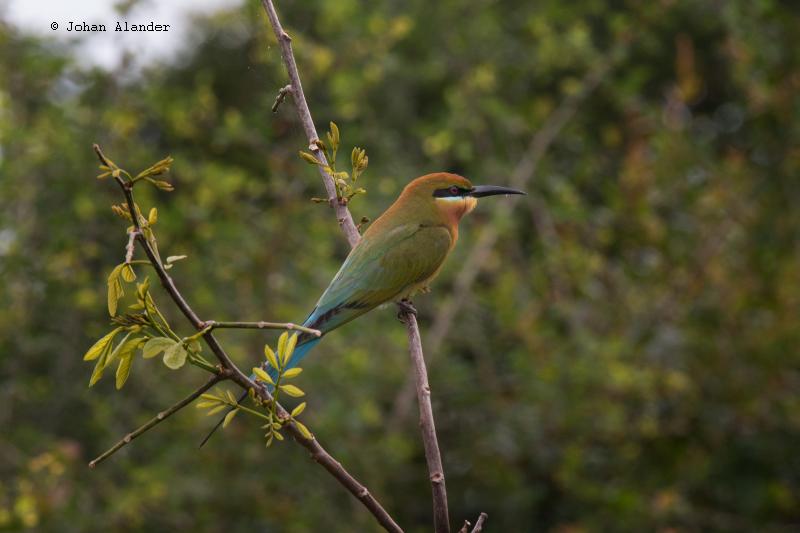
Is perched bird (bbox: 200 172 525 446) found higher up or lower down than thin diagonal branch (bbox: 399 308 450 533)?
higher up

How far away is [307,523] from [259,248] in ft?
3.48

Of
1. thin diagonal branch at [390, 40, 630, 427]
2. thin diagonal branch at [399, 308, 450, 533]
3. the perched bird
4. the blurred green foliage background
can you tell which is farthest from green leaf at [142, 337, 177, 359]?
thin diagonal branch at [390, 40, 630, 427]

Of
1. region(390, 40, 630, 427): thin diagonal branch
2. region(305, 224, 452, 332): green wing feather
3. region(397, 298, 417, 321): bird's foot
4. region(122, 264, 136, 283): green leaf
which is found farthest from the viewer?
region(390, 40, 630, 427): thin diagonal branch

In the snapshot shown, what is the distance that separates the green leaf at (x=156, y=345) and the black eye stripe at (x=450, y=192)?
69.5 inches

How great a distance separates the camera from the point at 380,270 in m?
2.70

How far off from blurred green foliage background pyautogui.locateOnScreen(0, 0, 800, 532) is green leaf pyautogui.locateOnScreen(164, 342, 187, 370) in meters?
2.32

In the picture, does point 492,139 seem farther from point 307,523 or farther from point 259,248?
point 307,523

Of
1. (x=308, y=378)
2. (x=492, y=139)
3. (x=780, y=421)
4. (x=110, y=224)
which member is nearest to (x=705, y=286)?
(x=780, y=421)

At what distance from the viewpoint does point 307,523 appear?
3711 millimetres

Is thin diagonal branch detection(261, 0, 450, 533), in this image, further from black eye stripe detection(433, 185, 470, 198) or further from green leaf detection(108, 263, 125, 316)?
black eye stripe detection(433, 185, 470, 198)

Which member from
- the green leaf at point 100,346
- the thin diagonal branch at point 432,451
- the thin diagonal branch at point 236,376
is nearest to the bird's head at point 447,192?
the thin diagonal branch at point 432,451

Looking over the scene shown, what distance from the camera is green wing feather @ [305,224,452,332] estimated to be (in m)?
2.56

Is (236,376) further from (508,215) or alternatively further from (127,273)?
(508,215)

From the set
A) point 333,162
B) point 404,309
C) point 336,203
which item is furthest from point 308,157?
point 404,309
